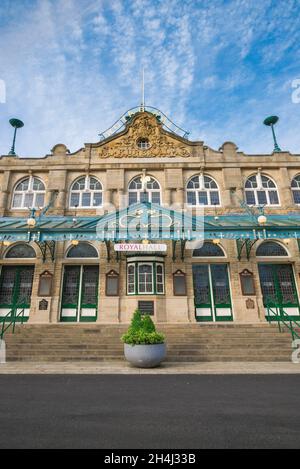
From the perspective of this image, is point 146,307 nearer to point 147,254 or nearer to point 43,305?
point 147,254

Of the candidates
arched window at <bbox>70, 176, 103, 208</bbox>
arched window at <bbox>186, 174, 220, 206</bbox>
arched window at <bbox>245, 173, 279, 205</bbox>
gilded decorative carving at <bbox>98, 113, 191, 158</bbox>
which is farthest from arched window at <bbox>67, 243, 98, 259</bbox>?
arched window at <bbox>245, 173, 279, 205</bbox>

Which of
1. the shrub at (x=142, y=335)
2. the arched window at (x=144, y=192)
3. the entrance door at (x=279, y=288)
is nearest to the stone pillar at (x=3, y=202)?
the arched window at (x=144, y=192)

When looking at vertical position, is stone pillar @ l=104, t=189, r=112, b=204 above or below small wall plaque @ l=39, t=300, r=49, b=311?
above

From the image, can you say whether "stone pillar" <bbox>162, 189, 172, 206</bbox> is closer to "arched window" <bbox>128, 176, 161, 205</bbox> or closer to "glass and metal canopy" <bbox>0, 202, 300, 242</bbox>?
"arched window" <bbox>128, 176, 161, 205</bbox>

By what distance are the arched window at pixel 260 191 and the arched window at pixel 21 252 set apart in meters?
13.6

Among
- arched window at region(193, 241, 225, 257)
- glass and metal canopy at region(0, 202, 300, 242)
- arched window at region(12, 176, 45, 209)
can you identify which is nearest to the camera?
glass and metal canopy at region(0, 202, 300, 242)

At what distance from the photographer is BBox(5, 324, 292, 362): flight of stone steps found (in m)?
9.87

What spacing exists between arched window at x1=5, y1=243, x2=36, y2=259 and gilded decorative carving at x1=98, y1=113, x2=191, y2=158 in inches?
294

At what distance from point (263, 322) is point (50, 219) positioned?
12539 mm

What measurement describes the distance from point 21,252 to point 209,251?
1106 cm

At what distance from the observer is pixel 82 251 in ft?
51.1

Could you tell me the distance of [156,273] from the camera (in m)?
14.6

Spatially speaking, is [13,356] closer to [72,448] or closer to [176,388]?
[176,388]

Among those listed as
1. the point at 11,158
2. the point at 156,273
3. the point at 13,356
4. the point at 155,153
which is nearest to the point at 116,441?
the point at 13,356
